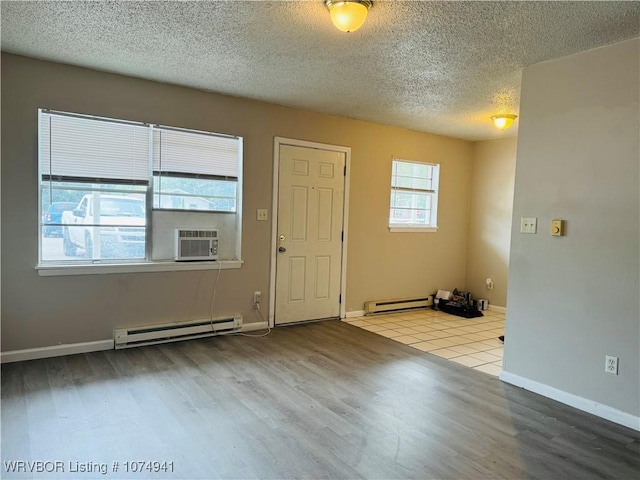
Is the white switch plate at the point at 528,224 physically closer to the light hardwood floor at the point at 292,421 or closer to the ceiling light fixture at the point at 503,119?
the light hardwood floor at the point at 292,421

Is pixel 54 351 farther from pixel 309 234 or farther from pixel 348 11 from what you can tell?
pixel 348 11

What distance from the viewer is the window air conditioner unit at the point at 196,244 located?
4.05 m

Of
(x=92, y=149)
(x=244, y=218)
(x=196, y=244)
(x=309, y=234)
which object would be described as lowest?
(x=196, y=244)

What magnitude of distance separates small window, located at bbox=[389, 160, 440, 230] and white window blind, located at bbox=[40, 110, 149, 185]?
309 centimetres

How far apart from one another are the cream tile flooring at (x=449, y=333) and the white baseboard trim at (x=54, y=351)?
2601mm

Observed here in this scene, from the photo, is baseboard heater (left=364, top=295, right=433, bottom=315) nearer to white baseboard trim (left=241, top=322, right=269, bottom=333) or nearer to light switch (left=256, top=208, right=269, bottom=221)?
white baseboard trim (left=241, top=322, right=269, bottom=333)

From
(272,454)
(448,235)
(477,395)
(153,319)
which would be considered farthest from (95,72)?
(448,235)

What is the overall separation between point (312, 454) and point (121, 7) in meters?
2.63

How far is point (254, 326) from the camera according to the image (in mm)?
4574

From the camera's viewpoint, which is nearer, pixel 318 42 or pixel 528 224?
pixel 318 42

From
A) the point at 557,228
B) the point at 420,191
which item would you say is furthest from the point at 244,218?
the point at 557,228

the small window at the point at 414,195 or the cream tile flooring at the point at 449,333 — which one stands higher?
the small window at the point at 414,195

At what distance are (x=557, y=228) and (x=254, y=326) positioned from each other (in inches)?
116

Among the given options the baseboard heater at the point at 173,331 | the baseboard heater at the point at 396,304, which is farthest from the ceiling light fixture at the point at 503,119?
the baseboard heater at the point at 173,331
